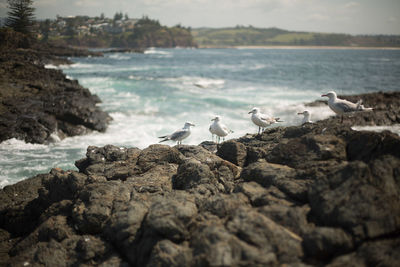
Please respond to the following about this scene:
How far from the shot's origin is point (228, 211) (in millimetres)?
3961

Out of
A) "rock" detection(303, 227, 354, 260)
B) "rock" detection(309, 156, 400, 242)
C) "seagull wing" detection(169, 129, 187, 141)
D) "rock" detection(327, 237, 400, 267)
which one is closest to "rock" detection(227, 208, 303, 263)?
"rock" detection(303, 227, 354, 260)

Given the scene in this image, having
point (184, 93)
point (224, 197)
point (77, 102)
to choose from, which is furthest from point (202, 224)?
point (184, 93)

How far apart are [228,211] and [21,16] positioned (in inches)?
1891

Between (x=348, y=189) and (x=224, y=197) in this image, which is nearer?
(x=348, y=189)

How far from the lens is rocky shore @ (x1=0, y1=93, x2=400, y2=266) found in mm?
3260

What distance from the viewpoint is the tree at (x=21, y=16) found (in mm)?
37166

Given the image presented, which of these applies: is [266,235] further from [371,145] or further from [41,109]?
[41,109]

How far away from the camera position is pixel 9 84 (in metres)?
17.3

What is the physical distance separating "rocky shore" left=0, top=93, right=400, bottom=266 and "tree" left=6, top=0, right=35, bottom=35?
134ft

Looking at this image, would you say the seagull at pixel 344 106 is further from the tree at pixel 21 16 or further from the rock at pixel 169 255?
the tree at pixel 21 16

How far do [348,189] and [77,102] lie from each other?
627 inches

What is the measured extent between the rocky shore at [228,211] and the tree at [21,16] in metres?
40.7

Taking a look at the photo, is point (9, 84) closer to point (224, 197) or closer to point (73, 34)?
point (224, 197)

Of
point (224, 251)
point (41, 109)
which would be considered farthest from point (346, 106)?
point (41, 109)
